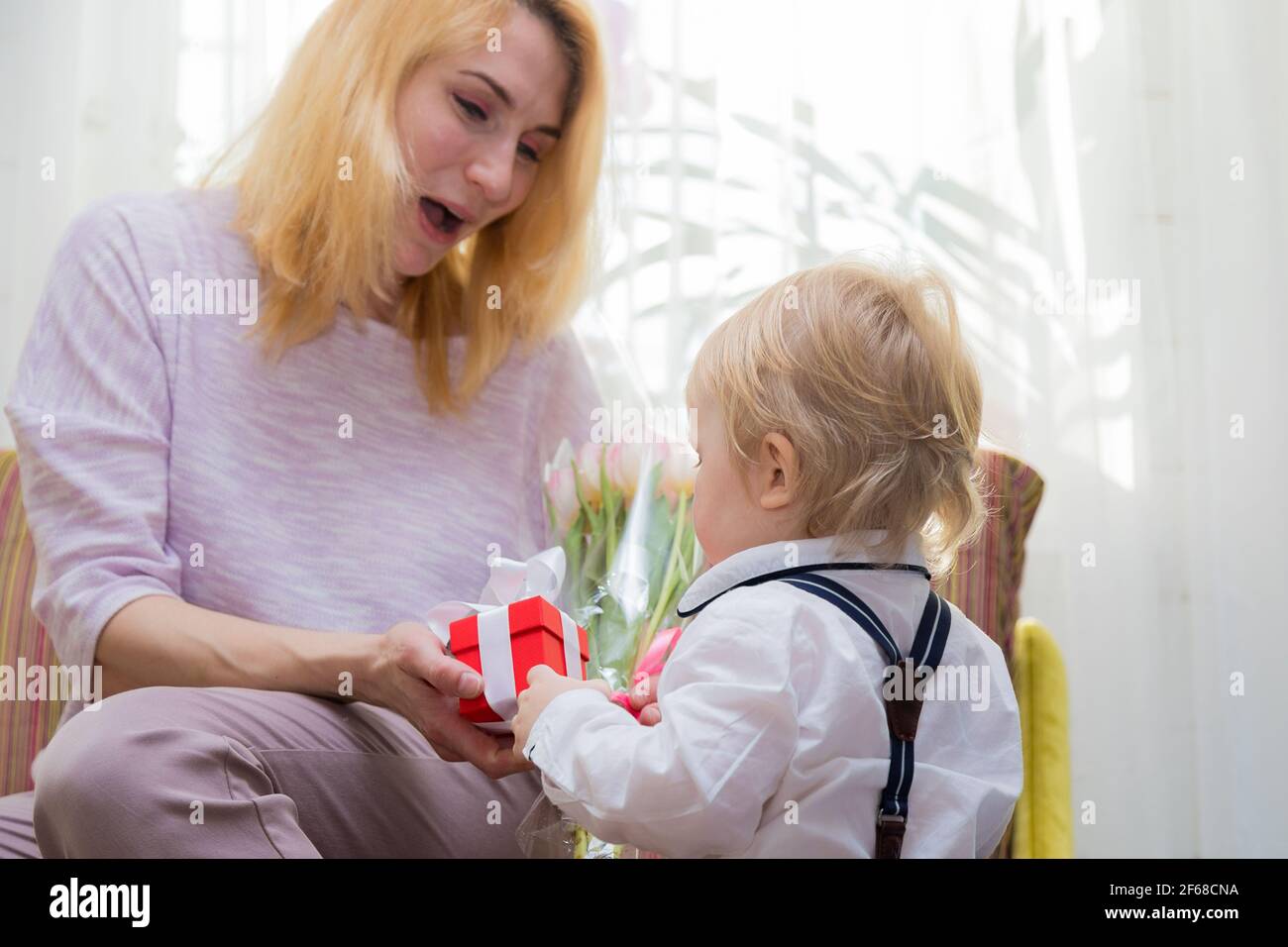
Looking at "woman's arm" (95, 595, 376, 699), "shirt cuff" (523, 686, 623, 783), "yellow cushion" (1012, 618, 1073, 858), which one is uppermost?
"woman's arm" (95, 595, 376, 699)

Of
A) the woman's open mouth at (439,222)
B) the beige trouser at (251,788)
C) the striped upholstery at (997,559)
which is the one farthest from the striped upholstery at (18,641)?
the striped upholstery at (997,559)

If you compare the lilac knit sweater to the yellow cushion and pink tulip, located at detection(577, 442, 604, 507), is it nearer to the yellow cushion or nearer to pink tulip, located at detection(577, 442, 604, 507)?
pink tulip, located at detection(577, 442, 604, 507)

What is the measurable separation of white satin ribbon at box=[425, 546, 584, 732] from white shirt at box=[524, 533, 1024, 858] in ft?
0.28

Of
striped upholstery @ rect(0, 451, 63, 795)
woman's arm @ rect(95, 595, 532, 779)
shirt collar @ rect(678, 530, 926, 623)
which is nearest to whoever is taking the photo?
shirt collar @ rect(678, 530, 926, 623)

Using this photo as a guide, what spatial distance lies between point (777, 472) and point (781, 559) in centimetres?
7

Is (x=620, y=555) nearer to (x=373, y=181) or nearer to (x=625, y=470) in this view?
(x=625, y=470)

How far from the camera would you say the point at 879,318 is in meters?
0.92

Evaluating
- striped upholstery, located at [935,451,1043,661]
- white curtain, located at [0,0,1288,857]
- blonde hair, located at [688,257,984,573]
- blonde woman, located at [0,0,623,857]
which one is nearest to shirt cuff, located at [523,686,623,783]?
blonde woman, located at [0,0,623,857]

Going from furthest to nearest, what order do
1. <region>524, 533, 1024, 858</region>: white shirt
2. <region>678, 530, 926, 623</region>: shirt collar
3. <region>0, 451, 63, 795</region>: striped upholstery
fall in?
<region>0, 451, 63, 795</region>: striped upholstery, <region>678, 530, 926, 623</region>: shirt collar, <region>524, 533, 1024, 858</region>: white shirt

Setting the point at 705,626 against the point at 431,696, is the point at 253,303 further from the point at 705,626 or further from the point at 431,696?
the point at 705,626

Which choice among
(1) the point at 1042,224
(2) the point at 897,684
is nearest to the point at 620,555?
(2) the point at 897,684

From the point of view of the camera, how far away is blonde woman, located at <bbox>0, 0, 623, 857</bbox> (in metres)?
0.96
